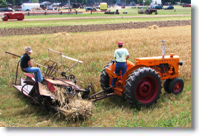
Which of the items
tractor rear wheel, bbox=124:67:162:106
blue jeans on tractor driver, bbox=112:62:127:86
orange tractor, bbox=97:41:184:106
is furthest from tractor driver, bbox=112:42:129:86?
tractor rear wheel, bbox=124:67:162:106

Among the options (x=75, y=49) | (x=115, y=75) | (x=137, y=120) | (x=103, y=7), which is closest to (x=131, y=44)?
(x=75, y=49)

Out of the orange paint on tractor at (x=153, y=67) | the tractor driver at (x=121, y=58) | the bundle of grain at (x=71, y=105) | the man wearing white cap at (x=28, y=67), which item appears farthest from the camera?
the man wearing white cap at (x=28, y=67)

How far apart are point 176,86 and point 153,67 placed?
117 centimetres

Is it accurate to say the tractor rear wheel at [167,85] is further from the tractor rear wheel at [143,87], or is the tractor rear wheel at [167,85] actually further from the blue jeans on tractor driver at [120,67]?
the blue jeans on tractor driver at [120,67]

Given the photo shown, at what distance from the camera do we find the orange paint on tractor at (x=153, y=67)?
23.7 ft

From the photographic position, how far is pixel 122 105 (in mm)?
7230

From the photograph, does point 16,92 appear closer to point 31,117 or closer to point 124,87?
point 31,117

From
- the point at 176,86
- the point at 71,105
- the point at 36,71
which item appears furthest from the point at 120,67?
the point at 36,71

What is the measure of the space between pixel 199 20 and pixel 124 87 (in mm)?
2962

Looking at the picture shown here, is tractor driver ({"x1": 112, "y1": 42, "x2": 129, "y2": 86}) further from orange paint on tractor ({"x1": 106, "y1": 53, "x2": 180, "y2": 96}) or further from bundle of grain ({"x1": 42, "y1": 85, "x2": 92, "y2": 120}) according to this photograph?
bundle of grain ({"x1": 42, "y1": 85, "x2": 92, "y2": 120})

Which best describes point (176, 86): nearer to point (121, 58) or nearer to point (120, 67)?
point (120, 67)

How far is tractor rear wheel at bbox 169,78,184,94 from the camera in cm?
804

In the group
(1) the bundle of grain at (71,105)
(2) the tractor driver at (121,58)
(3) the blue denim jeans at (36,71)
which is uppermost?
(2) the tractor driver at (121,58)

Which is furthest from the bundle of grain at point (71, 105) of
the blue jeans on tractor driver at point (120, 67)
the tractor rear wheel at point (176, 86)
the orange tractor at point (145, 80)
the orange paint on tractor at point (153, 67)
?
the tractor rear wheel at point (176, 86)
